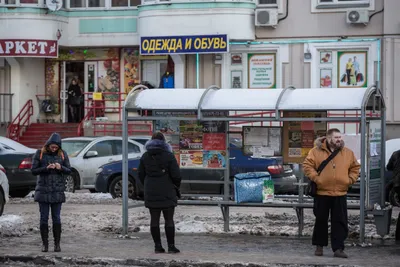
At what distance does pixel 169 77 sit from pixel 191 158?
65.3 ft

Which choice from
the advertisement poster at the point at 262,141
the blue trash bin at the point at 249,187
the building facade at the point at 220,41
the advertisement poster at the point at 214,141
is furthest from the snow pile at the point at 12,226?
the building facade at the point at 220,41

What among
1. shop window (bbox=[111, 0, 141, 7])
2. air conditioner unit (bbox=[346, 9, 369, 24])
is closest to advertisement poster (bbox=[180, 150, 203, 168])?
air conditioner unit (bbox=[346, 9, 369, 24])

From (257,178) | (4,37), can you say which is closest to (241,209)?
(257,178)

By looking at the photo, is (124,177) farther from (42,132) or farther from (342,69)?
(42,132)

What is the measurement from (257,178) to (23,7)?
71.8ft

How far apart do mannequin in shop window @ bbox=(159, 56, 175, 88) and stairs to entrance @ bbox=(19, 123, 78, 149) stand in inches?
132

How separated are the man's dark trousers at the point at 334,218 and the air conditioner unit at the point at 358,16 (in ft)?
69.5

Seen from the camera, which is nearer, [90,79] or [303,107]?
[303,107]

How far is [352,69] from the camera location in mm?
34438

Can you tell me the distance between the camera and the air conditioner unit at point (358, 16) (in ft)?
111

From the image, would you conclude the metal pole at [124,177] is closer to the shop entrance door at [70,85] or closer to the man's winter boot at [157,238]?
the man's winter boot at [157,238]

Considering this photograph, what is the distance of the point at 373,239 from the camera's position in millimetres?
15242

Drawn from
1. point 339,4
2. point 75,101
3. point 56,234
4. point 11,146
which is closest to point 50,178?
point 56,234

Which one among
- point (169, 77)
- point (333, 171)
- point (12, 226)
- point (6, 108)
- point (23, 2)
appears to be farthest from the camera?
point (6, 108)
